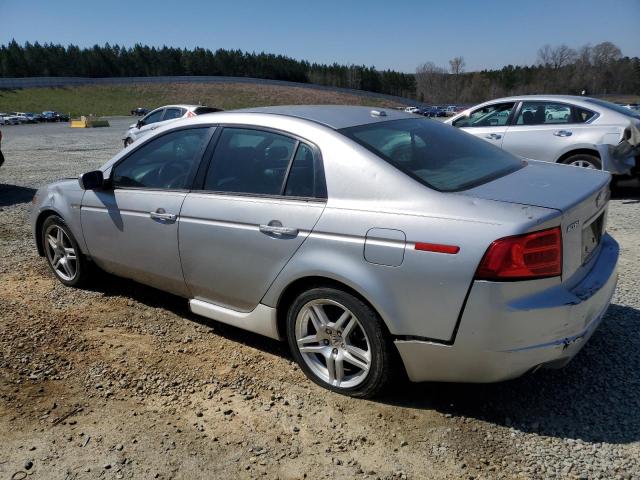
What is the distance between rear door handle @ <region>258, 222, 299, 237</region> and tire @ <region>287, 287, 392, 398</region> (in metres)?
0.34

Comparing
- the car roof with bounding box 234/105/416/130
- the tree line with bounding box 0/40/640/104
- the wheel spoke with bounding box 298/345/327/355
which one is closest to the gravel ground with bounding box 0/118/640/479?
the wheel spoke with bounding box 298/345/327/355

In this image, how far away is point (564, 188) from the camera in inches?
110

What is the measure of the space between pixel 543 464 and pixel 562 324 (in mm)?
649

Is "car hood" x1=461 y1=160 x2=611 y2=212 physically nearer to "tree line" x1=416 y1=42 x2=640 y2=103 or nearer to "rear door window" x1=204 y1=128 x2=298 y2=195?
"rear door window" x1=204 y1=128 x2=298 y2=195

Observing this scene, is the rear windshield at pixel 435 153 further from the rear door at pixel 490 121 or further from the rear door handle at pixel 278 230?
the rear door at pixel 490 121

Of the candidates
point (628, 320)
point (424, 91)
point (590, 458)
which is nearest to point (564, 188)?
point (590, 458)

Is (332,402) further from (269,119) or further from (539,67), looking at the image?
(539,67)

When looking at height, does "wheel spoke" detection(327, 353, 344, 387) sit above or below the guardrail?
above

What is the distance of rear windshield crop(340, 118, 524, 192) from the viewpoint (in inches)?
112

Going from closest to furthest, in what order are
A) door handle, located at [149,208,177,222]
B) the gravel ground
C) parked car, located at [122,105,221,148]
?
1. the gravel ground
2. door handle, located at [149,208,177,222]
3. parked car, located at [122,105,221,148]

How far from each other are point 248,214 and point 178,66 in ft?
406

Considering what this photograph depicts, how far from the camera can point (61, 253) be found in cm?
471

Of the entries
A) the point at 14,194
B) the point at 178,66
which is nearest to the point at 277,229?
the point at 14,194

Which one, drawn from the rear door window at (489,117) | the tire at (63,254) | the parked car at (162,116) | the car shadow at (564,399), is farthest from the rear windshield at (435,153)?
the parked car at (162,116)
